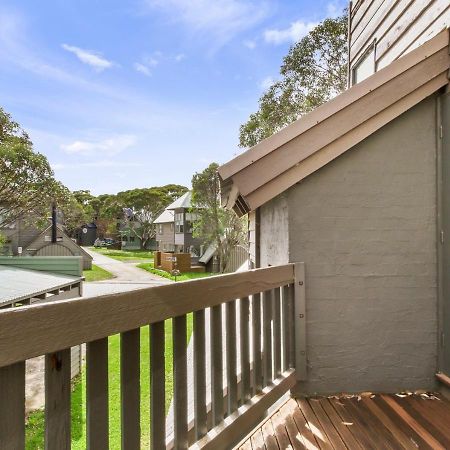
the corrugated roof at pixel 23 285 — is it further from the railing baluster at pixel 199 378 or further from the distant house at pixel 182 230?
the distant house at pixel 182 230

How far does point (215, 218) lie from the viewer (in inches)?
979

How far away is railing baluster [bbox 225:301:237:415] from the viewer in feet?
6.19

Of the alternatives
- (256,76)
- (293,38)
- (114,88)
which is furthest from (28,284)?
(114,88)

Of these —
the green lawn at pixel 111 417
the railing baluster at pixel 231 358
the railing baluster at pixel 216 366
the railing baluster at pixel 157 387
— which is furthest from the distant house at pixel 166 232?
the railing baluster at pixel 157 387

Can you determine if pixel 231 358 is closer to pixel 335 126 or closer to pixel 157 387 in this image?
pixel 157 387

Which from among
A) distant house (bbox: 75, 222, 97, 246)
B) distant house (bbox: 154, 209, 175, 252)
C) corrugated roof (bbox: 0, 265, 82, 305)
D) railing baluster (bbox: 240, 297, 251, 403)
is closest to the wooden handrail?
railing baluster (bbox: 240, 297, 251, 403)

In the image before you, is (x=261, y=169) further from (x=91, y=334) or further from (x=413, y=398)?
(x=413, y=398)

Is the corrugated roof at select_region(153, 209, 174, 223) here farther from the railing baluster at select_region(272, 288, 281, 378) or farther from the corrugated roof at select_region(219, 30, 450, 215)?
the railing baluster at select_region(272, 288, 281, 378)

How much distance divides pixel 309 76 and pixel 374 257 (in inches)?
590

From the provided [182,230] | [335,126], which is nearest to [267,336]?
[335,126]

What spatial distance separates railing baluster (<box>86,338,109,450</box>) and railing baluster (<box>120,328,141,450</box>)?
3.6 inches

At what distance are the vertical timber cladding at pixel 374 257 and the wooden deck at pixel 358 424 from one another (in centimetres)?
15

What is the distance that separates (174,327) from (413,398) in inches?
88.2

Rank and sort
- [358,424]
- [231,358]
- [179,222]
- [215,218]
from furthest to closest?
[179,222]
[215,218]
[358,424]
[231,358]
